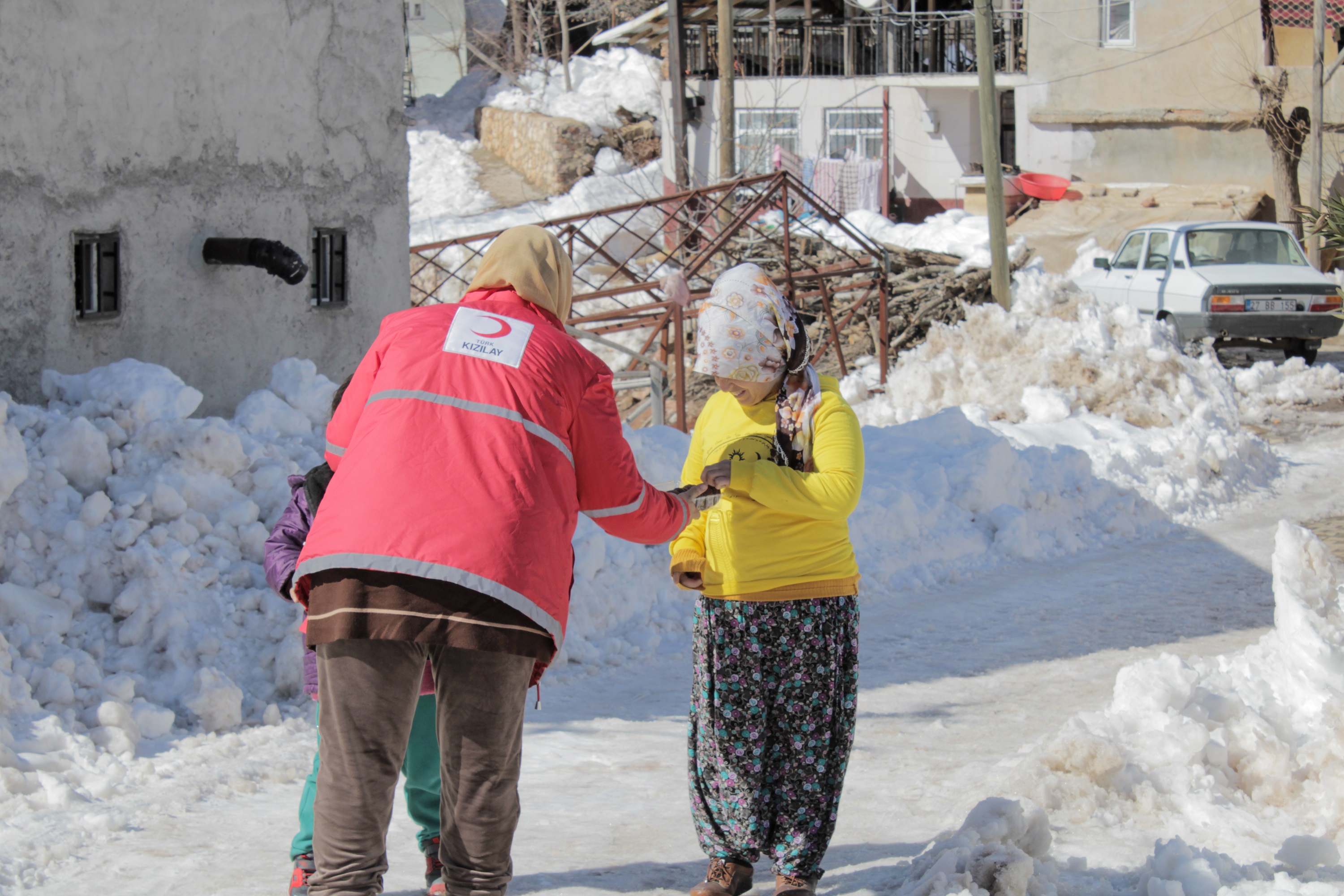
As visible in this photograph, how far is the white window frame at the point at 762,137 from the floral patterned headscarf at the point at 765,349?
78.2ft

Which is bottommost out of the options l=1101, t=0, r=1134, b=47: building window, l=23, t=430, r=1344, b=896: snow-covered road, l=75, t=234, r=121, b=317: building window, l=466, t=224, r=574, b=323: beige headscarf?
l=23, t=430, r=1344, b=896: snow-covered road

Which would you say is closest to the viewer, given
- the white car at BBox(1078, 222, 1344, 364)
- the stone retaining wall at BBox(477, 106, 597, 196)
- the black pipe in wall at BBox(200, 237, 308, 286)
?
the black pipe in wall at BBox(200, 237, 308, 286)

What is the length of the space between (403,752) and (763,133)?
25914mm

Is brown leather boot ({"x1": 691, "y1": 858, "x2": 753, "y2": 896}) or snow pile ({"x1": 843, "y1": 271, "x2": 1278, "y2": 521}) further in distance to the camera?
snow pile ({"x1": 843, "y1": 271, "x2": 1278, "y2": 521})

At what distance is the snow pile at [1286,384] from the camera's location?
41.5 feet

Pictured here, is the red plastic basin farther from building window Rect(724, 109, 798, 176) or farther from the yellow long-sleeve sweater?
the yellow long-sleeve sweater

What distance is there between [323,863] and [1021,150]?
982 inches

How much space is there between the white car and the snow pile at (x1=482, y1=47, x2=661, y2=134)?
657 inches

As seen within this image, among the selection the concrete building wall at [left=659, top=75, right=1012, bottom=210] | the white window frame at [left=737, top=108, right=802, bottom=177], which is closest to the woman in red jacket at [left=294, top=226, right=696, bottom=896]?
the concrete building wall at [left=659, top=75, right=1012, bottom=210]

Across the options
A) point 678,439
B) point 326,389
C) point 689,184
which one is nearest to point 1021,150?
point 689,184

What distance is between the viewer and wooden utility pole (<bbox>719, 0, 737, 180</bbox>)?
20172 mm

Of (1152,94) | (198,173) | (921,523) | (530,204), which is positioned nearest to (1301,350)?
(921,523)

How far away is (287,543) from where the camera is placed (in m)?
3.04

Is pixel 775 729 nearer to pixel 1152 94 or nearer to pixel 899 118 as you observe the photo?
pixel 1152 94
